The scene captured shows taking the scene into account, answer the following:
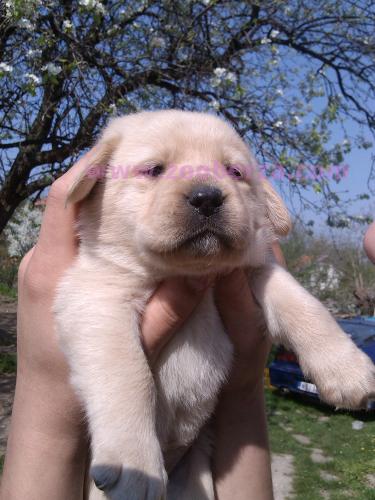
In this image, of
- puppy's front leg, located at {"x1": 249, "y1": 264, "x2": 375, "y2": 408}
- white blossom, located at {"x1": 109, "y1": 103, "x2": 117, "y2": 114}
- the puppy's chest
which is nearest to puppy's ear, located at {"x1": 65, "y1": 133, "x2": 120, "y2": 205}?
the puppy's chest

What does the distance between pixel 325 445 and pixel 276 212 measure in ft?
19.7

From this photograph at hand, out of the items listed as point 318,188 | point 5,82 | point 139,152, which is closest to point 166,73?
point 5,82

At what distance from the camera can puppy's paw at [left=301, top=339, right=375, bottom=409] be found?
1.80m

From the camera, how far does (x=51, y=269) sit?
205 cm

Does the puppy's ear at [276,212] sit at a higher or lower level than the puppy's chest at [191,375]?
higher

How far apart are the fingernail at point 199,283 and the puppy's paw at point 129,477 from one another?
0.66 meters

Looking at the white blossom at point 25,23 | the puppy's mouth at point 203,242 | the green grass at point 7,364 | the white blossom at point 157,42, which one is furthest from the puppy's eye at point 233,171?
the green grass at point 7,364

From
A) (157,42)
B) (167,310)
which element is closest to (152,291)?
(167,310)

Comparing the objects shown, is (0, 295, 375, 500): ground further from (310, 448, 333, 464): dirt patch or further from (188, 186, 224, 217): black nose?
(188, 186, 224, 217): black nose

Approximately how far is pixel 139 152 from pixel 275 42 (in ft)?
22.8

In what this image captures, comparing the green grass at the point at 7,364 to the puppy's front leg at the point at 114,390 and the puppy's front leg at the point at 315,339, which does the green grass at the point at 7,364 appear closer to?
the puppy's front leg at the point at 114,390

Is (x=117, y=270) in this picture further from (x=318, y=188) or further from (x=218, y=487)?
(x=318, y=188)

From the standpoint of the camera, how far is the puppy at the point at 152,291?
167 centimetres

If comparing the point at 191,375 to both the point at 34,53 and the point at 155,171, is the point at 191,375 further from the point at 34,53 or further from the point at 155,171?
the point at 34,53
